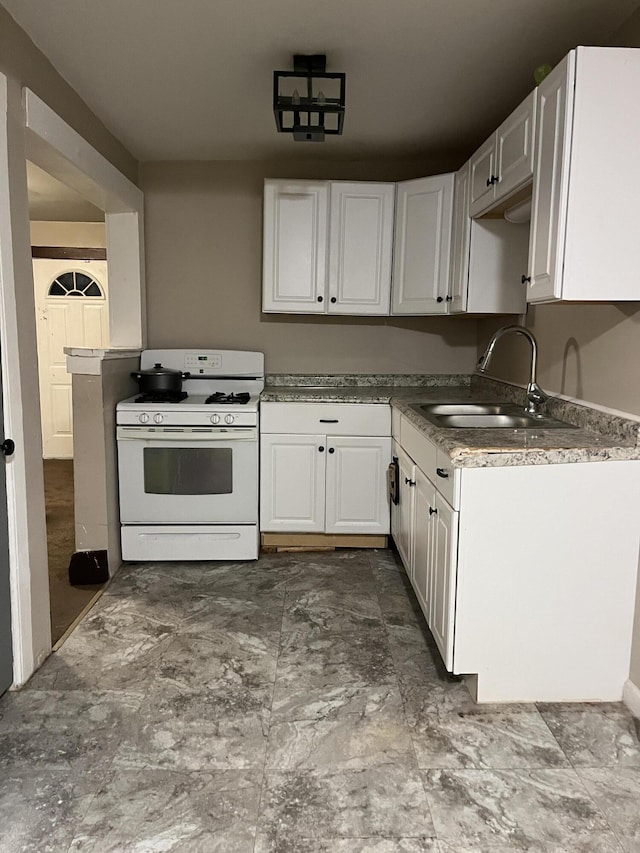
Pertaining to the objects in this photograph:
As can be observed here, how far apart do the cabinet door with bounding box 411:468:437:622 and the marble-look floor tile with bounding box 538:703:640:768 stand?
22.3 inches

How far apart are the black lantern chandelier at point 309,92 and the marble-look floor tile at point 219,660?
2.10 metres

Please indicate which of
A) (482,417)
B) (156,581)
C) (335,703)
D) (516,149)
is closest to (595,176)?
(516,149)

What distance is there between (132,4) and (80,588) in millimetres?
2460

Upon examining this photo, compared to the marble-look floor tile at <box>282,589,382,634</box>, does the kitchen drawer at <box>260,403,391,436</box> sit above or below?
above

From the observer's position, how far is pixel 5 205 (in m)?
2.05

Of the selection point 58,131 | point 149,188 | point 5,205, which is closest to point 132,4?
point 58,131

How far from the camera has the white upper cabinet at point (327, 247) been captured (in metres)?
3.55

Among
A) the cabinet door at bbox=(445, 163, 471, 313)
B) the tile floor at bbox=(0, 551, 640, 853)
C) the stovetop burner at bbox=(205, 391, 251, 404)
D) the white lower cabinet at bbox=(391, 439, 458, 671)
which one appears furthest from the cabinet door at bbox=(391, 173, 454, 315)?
→ the tile floor at bbox=(0, 551, 640, 853)

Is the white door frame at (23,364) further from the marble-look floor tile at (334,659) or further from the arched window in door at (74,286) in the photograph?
the arched window in door at (74,286)

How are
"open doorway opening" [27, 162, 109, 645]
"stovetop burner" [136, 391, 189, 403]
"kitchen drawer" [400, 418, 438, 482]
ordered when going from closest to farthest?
"kitchen drawer" [400, 418, 438, 482]
"stovetop burner" [136, 391, 189, 403]
"open doorway opening" [27, 162, 109, 645]

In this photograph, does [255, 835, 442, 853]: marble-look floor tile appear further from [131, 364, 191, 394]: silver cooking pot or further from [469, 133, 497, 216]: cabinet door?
[131, 364, 191, 394]: silver cooking pot

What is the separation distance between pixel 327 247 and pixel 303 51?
4.17ft

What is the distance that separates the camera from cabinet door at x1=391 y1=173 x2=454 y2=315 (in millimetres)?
3307

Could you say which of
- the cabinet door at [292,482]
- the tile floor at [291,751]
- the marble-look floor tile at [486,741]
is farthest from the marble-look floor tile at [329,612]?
the marble-look floor tile at [486,741]
